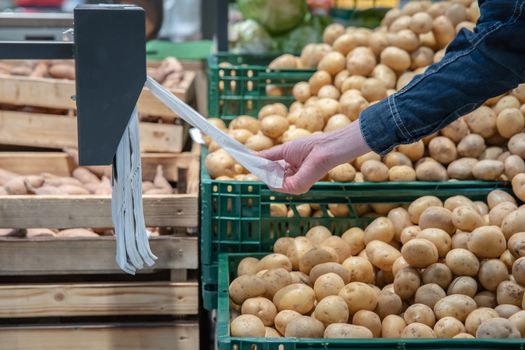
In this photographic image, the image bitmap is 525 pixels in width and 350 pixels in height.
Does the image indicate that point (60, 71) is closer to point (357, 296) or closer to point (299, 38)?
point (299, 38)

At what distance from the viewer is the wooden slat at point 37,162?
123 inches

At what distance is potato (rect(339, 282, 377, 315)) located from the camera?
2129 mm

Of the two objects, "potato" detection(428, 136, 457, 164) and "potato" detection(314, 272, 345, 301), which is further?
"potato" detection(428, 136, 457, 164)

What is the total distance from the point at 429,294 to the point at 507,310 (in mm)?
210

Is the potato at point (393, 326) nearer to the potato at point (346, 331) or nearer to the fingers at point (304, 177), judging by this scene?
the potato at point (346, 331)

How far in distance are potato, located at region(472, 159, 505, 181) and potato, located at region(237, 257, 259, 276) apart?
81 cm

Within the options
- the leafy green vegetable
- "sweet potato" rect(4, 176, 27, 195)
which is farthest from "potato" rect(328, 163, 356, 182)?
the leafy green vegetable

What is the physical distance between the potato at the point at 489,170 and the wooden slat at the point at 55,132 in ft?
3.93

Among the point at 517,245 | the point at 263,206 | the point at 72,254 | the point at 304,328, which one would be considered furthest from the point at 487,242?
the point at 72,254

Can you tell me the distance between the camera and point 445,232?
7.64 feet

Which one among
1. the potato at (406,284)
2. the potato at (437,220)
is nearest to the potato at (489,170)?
the potato at (437,220)

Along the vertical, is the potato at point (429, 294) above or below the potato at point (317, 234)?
below

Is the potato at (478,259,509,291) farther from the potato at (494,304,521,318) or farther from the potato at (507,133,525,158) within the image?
the potato at (507,133,525,158)

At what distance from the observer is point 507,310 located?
2.08m
